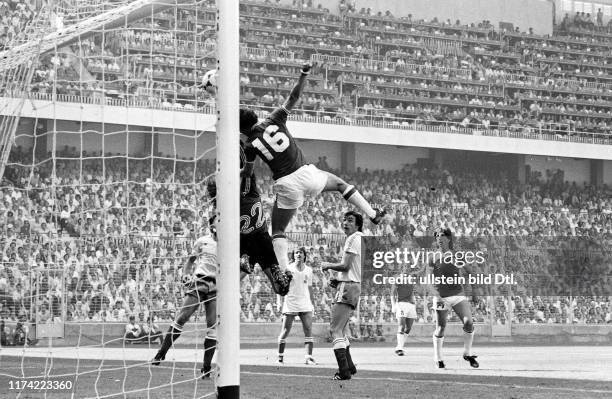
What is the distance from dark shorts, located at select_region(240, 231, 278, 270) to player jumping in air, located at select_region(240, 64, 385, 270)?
50cm

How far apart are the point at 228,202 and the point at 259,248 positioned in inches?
155

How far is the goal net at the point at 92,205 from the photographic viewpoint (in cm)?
998

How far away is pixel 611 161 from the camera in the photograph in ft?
182

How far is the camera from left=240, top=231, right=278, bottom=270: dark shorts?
1070cm

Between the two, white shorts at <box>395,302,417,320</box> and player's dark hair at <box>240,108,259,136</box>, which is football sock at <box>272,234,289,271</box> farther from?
white shorts at <box>395,302,417,320</box>

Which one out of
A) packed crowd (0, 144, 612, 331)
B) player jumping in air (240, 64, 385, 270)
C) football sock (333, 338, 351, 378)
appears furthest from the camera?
football sock (333, 338, 351, 378)

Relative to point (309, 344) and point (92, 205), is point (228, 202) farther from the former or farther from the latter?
point (92, 205)

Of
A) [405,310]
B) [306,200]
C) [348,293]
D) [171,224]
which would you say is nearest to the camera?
[348,293]

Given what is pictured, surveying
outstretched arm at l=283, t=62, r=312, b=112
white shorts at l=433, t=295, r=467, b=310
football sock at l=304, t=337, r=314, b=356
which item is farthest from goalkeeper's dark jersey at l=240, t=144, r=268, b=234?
football sock at l=304, t=337, r=314, b=356

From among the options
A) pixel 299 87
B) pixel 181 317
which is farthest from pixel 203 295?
pixel 299 87

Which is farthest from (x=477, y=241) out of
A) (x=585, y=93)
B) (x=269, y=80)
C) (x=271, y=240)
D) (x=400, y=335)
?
(x=585, y=93)

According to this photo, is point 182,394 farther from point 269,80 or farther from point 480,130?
point 480,130

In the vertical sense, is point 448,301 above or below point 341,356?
above

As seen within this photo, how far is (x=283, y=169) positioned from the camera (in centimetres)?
1134
